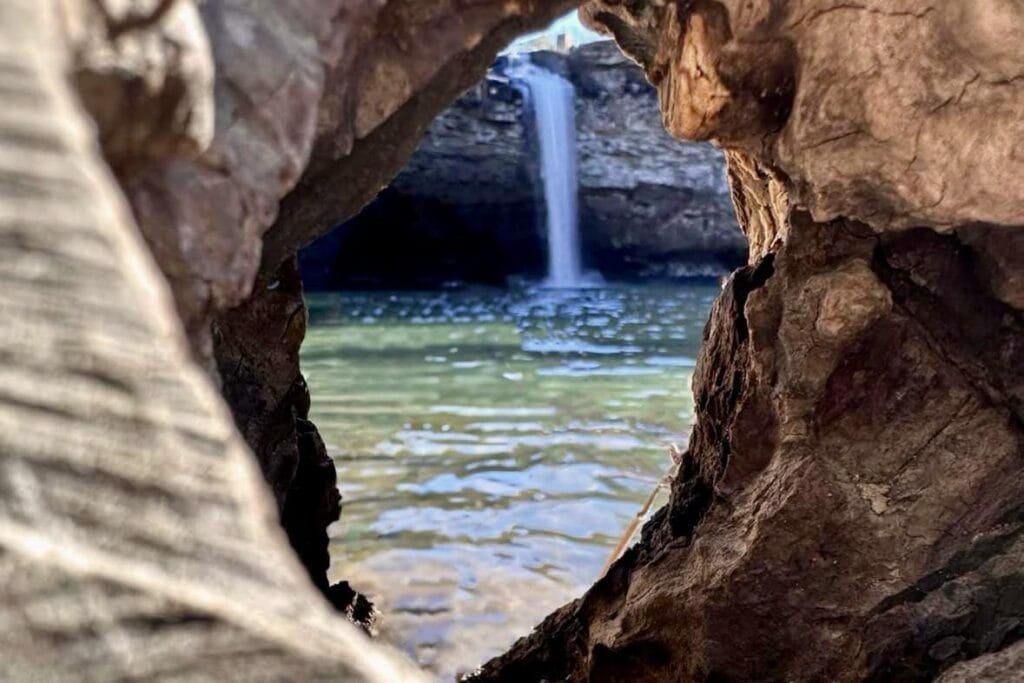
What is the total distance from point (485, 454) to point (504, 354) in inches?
145

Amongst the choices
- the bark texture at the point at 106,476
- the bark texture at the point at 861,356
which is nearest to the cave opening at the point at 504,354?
the bark texture at the point at 861,356

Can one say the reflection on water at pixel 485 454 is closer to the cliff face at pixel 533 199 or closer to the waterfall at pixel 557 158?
the cliff face at pixel 533 199

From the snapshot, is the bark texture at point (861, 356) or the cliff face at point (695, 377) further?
the bark texture at point (861, 356)

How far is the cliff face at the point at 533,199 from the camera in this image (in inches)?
694

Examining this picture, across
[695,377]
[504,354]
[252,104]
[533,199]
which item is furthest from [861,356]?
[533,199]

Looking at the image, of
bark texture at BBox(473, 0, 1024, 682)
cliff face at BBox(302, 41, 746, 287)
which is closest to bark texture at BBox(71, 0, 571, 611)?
bark texture at BBox(473, 0, 1024, 682)

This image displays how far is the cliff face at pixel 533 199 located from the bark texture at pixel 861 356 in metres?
14.8

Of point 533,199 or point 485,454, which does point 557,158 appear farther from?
point 485,454

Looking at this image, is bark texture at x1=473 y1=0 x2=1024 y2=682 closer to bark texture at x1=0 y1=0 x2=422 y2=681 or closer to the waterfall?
bark texture at x1=0 y1=0 x2=422 y2=681

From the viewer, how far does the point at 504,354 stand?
10180 millimetres

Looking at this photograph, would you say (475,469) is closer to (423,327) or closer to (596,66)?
(423,327)

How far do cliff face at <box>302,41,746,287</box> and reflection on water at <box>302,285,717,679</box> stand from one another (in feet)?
19.3

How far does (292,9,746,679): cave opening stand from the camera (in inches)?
188

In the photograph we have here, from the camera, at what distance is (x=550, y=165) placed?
18.1 metres
